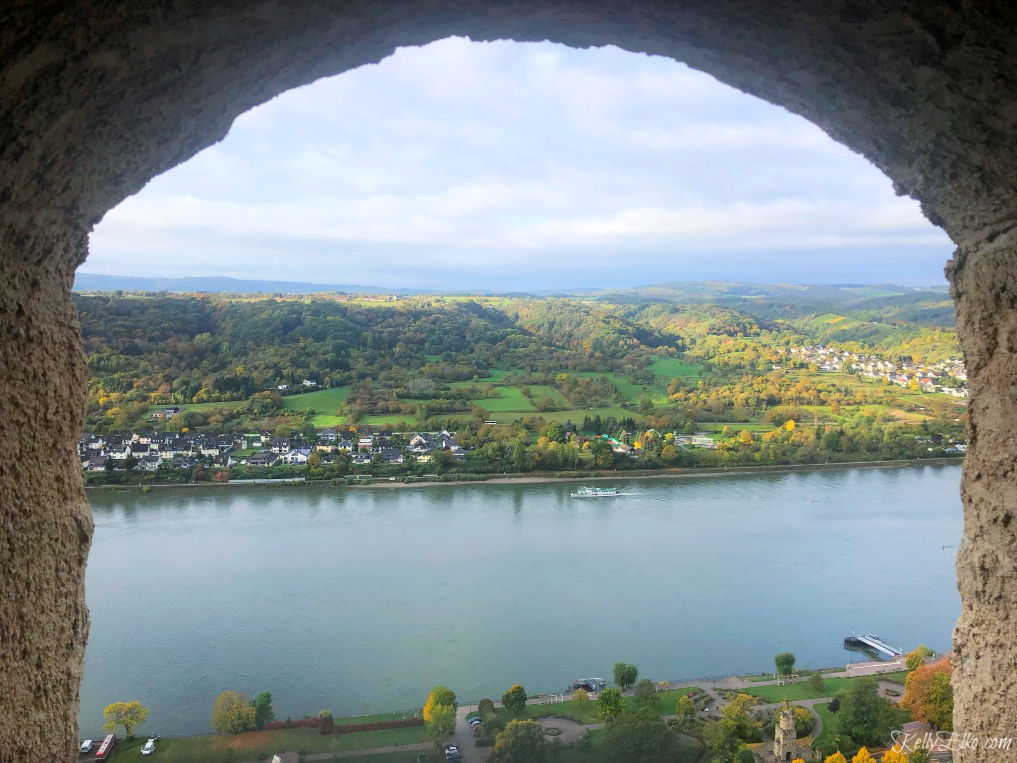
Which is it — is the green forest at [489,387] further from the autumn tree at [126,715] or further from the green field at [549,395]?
the autumn tree at [126,715]

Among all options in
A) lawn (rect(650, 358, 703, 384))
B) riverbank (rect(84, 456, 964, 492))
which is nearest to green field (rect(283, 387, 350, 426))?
riverbank (rect(84, 456, 964, 492))

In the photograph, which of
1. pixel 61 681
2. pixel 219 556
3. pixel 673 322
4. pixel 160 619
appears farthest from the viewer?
pixel 673 322

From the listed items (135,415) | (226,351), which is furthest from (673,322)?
(135,415)

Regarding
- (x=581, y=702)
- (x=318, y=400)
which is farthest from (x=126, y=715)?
(x=318, y=400)

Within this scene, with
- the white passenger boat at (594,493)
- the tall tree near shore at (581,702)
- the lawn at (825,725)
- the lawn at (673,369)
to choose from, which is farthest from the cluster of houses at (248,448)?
the lawn at (673,369)

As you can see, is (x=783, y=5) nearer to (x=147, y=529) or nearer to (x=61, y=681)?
(x=61, y=681)

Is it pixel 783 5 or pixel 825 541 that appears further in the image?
pixel 825 541
